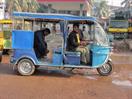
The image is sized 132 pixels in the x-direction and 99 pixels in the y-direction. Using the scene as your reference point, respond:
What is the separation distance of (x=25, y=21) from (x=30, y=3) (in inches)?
2247

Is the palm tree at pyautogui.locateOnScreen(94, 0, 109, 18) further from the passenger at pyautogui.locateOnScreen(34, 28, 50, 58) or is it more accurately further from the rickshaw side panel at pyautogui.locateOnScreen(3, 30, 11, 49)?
the passenger at pyautogui.locateOnScreen(34, 28, 50, 58)

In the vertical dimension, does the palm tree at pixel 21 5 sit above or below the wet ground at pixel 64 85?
above

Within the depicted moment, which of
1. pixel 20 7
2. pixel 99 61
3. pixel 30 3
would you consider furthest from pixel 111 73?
pixel 30 3

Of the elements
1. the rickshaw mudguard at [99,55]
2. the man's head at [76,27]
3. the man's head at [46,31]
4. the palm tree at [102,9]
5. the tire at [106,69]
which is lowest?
the tire at [106,69]

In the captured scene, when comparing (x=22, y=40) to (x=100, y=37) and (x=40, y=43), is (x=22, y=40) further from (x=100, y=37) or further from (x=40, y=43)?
(x=100, y=37)

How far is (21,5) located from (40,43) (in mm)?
53879

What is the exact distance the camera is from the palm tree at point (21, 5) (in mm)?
60203

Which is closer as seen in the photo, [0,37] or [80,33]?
[80,33]

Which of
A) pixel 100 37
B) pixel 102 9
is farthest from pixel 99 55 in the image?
pixel 102 9

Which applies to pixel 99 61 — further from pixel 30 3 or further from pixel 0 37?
pixel 30 3

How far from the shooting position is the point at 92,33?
1398 centimetres

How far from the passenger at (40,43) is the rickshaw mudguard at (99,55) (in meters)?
1.83

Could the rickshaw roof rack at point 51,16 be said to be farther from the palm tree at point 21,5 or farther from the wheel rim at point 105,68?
the palm tree at point 21,5

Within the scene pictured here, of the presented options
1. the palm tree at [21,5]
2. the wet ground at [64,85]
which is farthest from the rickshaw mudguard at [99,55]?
the palm tree at [21,5]
